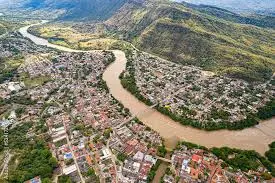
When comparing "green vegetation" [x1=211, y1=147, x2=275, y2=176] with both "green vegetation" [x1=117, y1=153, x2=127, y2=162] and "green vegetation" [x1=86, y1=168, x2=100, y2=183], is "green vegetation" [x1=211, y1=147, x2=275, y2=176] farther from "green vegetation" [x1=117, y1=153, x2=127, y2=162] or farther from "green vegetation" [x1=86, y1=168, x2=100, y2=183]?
"green vegetation" [x1=86, y1=168, x2=100, y2=183]

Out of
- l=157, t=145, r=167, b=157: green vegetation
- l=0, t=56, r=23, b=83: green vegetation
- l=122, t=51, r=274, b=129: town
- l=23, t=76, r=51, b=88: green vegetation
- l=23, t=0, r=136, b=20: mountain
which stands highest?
l=157, t=145, r=167, b=157: green vegetation

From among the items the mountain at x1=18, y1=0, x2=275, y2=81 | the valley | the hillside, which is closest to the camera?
the valley

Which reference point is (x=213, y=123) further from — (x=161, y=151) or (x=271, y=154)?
(x=161, y=151)

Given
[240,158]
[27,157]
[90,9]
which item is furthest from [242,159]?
[90,9]

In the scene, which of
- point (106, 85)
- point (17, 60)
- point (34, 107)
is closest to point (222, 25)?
point (106, 85)

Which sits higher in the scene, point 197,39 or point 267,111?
point 267,111

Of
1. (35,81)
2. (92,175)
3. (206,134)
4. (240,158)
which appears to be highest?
(240,158)

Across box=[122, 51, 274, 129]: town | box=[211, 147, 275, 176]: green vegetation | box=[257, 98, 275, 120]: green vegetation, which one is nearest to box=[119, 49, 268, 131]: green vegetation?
box=[122, 51, 274, 129]: town

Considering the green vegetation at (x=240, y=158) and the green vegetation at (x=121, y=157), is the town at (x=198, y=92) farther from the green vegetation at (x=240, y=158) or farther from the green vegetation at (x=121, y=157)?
the green vegetation at (x=121, y=157)

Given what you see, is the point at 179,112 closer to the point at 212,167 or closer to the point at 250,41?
the point at 212,167
